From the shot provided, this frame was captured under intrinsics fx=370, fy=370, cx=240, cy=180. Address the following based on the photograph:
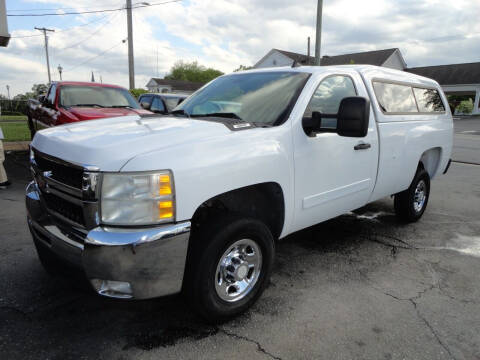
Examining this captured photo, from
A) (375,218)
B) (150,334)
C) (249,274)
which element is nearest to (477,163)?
(375,218)

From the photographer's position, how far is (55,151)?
2.39 metres

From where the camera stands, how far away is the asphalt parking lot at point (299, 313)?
92.4 inches

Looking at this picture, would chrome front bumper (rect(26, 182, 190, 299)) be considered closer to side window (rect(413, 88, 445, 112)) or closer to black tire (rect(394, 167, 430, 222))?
black tire (rect(394, 167, 430, 222))

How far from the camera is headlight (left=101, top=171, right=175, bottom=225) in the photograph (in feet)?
6.75

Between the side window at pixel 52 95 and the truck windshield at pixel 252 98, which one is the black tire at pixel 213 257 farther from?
the side window at pixel 52 95

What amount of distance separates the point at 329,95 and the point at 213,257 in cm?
189

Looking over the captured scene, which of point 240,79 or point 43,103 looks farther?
point 43,103

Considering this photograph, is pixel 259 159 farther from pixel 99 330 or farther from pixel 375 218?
pixel 375 218

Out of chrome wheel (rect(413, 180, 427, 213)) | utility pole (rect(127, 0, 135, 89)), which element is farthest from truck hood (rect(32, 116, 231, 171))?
utility pole (rect(127, 0, 135, 89))

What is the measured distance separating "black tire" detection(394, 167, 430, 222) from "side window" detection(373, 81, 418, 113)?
865 millimetres

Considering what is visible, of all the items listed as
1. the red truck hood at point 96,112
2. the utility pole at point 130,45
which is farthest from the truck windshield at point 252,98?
the utility pole at point 130,45

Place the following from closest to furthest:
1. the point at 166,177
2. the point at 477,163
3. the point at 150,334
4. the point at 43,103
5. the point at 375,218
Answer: the point at 166,177 < the point at 150,334 < the point at 375,218 < the point at 43,103 < the point at 477,163

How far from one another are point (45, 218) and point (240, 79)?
84.1 inches

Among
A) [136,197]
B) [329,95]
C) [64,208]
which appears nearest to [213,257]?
[136,197]
